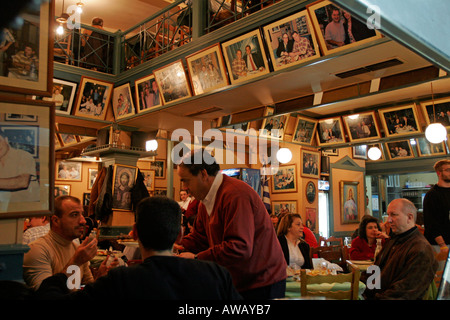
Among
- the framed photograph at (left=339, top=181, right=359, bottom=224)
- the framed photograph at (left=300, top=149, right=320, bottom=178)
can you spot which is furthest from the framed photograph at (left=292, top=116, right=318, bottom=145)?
the framed photograph at (left=339, top=181, right=359, bottom=224)

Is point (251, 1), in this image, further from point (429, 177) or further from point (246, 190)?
point (429, 177)

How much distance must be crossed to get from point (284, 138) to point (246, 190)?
26.5 ft

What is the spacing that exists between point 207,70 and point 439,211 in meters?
4.05

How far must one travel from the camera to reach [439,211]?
5.51m

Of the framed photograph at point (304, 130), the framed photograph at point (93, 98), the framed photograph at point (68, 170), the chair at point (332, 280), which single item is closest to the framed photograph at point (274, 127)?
the framed photograph at point (304, 130)

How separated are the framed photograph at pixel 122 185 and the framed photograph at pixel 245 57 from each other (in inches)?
142

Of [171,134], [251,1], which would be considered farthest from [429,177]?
[251,1]

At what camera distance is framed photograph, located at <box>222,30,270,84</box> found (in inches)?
235

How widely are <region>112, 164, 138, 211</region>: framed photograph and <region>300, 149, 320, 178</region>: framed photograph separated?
5.01 metres

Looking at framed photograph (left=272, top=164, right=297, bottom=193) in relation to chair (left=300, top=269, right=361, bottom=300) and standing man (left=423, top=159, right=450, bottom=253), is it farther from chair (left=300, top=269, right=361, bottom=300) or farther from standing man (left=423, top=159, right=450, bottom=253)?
chair (left=300, top=269, right=361, bottom=300)

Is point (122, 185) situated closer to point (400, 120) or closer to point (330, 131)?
point (330, 131)

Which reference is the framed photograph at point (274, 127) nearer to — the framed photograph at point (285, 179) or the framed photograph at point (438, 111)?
the framed photograph at point (285, 179)

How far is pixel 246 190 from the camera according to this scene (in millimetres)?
3012

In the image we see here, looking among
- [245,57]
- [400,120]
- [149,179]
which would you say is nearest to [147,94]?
[245,57]
